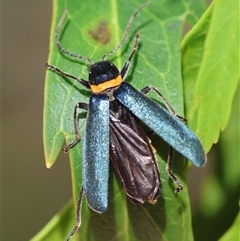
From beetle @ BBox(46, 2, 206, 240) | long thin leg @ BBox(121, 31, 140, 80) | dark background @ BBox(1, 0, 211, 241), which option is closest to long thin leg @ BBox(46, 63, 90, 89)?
beetle @ BBox(46, 2, 206, 240)

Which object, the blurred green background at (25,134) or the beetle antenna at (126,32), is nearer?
the beetle antenna at (126,32)

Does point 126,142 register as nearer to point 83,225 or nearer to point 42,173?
point 83,225

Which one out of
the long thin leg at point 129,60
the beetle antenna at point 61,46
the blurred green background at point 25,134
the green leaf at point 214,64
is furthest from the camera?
the blurred green background at point 25,134

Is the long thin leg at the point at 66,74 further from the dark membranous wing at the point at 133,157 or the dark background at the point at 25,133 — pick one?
the dark background at the point at 25,133

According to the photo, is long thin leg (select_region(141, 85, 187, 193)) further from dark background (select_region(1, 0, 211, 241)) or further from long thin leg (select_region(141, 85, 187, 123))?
dark background (select_region(1, 0, 211, 241))

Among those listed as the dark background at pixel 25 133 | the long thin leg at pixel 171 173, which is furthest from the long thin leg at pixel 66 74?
the dark background at pixel 25 133

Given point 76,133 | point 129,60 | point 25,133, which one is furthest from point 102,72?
point 25,133
